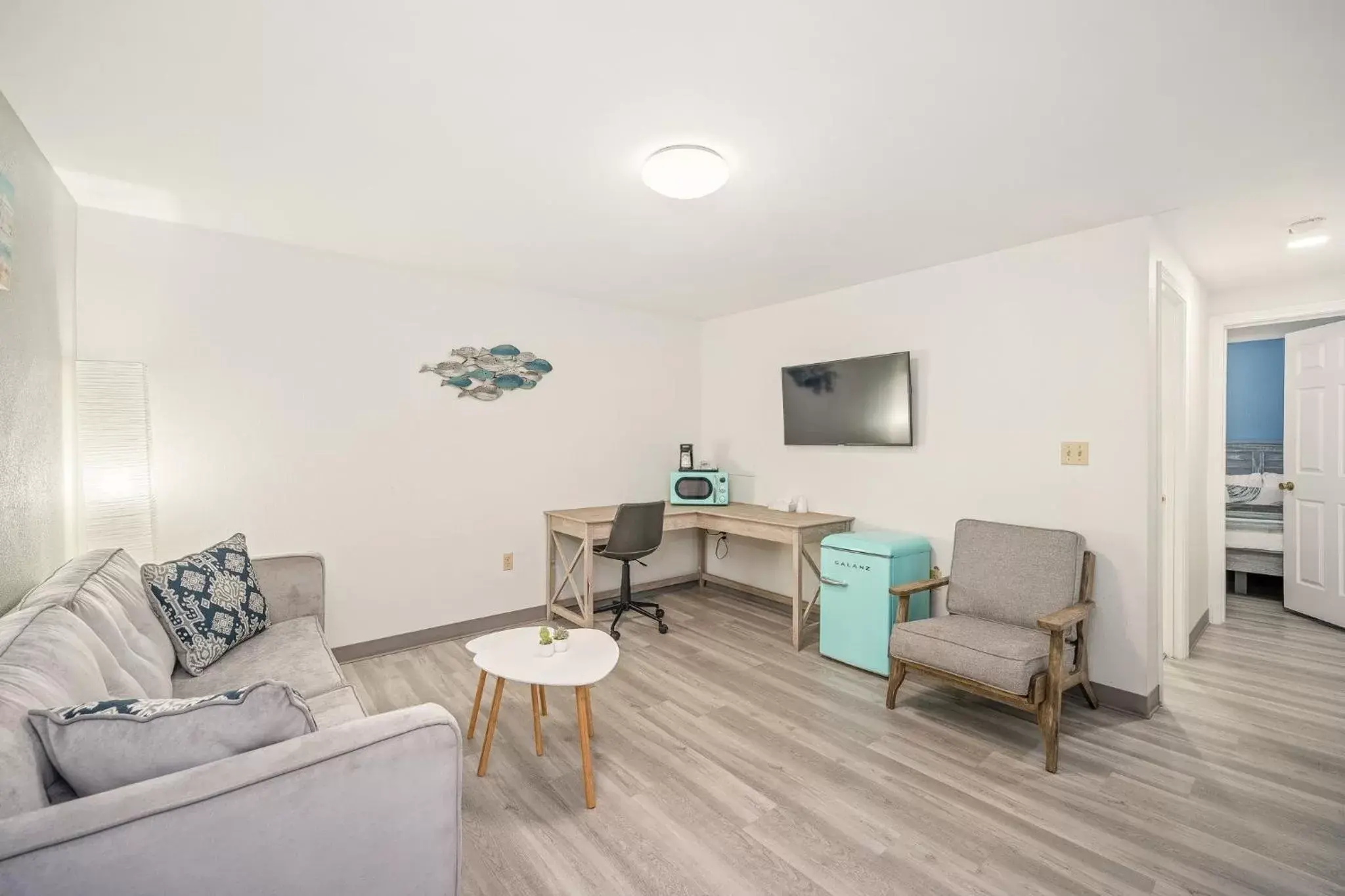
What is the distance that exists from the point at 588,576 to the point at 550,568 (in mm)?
527

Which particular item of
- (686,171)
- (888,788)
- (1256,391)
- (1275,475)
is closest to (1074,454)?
(888,788)

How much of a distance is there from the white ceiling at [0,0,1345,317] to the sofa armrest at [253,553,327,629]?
162 centimetres

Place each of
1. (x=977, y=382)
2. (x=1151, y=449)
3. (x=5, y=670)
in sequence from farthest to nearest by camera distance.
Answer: (x=977, y=382)
(x=1151, y=449)
(x=5, y=670)

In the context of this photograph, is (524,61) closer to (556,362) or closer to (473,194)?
(473,194)

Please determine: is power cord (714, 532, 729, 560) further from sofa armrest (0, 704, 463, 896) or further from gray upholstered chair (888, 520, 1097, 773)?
sofa armrest (0, 704, 463, 896)

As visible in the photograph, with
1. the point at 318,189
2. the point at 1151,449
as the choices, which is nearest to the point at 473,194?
the point at 318,189

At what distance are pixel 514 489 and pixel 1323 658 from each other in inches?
191

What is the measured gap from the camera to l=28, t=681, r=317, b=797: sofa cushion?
3.44 ft

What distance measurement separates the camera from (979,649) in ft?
8.07

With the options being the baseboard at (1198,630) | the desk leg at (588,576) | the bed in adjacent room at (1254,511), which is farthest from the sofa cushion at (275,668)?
the bed in adjacent room at (1254,511)

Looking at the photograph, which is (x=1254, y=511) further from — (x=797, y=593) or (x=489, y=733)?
(x=489, y=733)

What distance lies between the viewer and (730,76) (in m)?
1.69

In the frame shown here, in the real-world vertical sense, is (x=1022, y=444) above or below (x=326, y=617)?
above

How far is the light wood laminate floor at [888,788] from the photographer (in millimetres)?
1730
